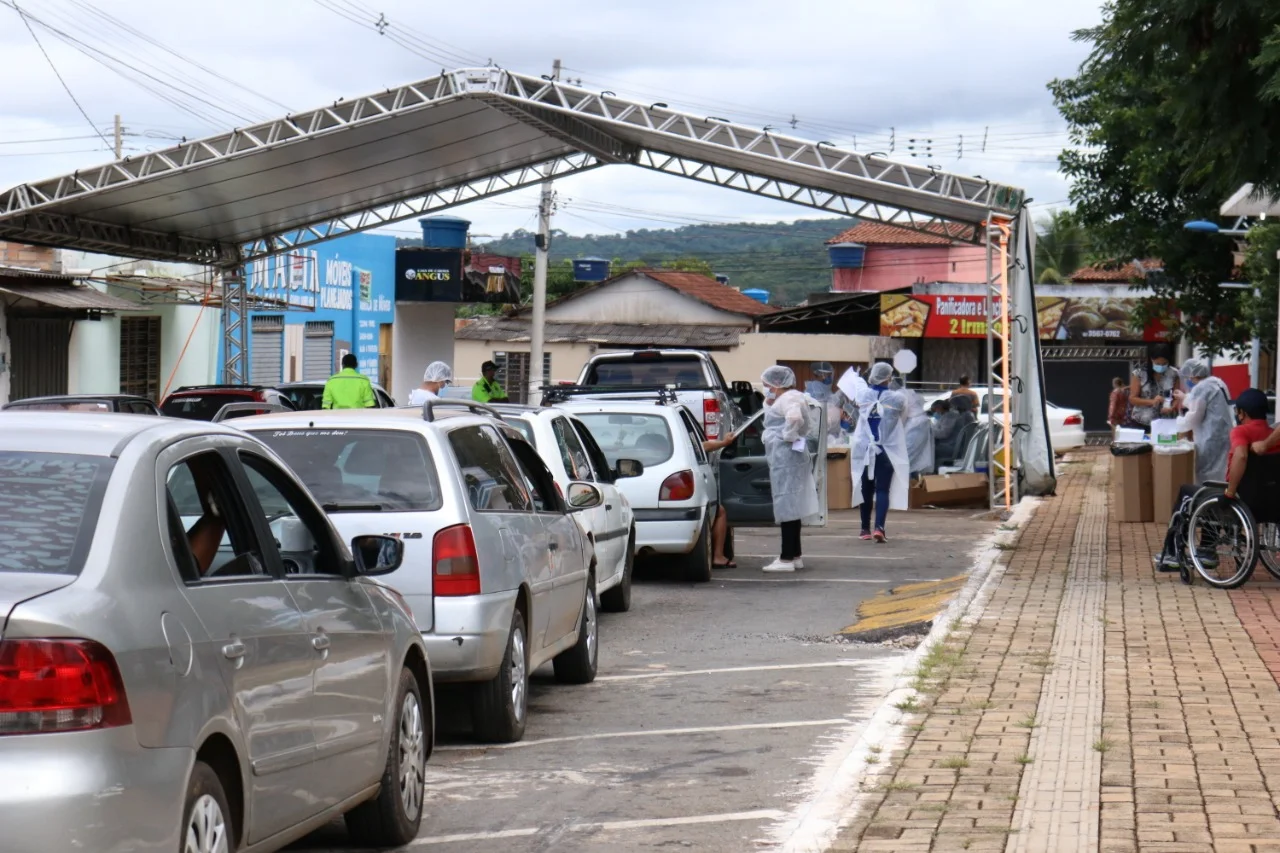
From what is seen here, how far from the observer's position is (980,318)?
49531 millimetres

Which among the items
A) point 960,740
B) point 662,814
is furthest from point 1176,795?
point 662,814

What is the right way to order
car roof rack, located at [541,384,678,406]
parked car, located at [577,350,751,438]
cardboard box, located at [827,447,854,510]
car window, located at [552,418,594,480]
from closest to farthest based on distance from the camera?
car window, located at [552,418,594,480] < car roof rack, located at [541,384,678,406] < parked car, located at [577,350,751,438] < cardboard box, located at [827,447,854,510]

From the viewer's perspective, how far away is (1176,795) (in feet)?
20.9

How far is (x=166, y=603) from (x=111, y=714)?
1.40 ft

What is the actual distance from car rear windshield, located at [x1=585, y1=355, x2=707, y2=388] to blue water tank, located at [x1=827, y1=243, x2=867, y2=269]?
152 ft

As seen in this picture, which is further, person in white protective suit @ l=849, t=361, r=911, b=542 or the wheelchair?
person in white protective suit @ l=849, t=361, r=911, b=542

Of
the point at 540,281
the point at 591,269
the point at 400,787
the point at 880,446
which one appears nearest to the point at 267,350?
the point at 540,281

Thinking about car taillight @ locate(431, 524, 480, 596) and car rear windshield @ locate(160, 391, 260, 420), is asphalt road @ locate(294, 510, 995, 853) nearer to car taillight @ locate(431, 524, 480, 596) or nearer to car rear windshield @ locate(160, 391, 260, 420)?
car taillight @ locate(431, 524, 480, 596)

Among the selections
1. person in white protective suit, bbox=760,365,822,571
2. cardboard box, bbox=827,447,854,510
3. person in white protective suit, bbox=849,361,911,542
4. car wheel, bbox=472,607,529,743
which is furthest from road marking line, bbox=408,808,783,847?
cardboard box, bbox=827,447,854,510

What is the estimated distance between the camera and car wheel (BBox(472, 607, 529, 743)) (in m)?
7.72

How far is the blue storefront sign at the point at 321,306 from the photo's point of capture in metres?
37.6

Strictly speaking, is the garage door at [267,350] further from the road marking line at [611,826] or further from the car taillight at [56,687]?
the car taillight at [56,687]

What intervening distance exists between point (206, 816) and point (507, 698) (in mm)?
3639

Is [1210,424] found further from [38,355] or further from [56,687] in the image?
[38,355]
